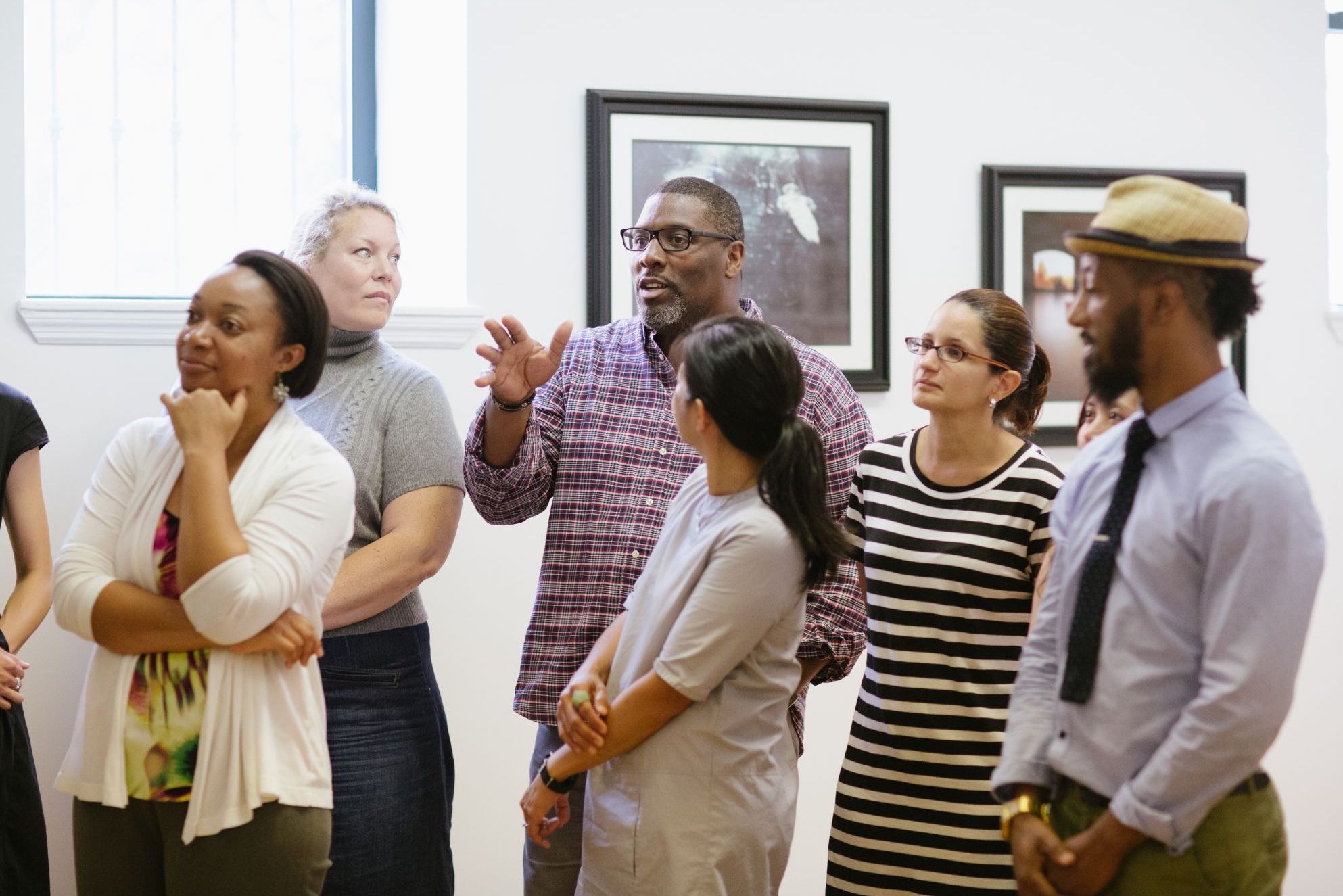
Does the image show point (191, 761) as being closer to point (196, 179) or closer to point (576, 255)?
point (576, 255)

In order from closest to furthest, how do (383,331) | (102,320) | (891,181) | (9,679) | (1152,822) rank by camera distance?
(1152,822)
(9,679)
(102,320)
(383,331)
(891,181)

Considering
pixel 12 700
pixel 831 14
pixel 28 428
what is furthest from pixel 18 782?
pixel 831 14

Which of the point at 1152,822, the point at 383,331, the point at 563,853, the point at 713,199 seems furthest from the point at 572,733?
the point at 383,331

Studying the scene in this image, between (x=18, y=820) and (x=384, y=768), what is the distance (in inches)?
26.3

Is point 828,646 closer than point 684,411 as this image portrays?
No

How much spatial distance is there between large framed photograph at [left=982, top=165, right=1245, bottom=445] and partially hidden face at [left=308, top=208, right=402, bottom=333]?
1.77 meters

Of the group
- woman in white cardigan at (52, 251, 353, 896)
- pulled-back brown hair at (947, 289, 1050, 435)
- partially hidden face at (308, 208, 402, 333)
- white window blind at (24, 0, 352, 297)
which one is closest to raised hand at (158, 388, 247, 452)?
woman in white cardigan at (52, 251, 353, 896)

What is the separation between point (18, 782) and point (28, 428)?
70 cm

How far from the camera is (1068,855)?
1.52 meters

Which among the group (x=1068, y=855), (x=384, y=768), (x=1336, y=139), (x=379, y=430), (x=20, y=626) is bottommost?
(x=384, y=768)

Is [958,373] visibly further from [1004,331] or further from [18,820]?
[18,820]

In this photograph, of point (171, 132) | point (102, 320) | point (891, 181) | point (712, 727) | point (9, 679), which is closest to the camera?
point (712, 727)

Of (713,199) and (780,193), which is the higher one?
(780,193)

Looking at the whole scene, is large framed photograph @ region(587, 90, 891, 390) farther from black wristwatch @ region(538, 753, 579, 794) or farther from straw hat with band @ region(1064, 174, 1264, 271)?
straw hat with band @ region(1064, 174, 1264, 271)
